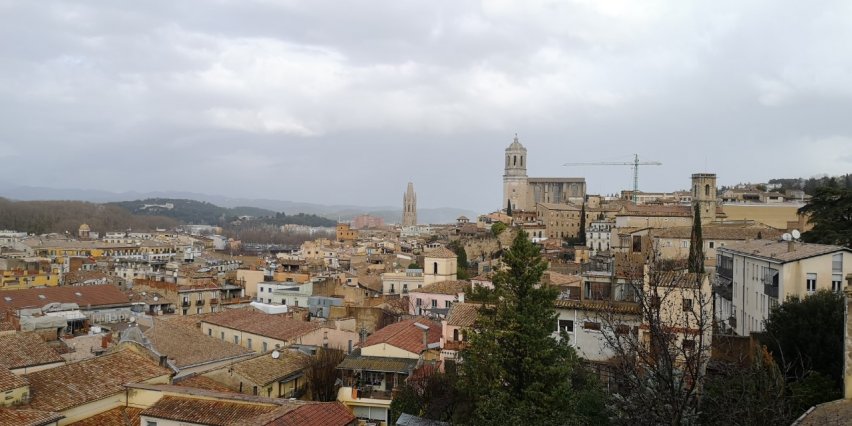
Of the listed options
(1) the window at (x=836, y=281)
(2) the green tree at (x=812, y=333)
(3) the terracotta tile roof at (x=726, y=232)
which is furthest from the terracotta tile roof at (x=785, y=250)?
(3) the terracotta tile roof at (x=726, y=232)

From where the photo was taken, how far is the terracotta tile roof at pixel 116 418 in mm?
16375

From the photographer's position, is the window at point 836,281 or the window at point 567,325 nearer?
the window at point 836,281

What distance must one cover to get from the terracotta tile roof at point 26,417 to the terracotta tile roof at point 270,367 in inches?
274

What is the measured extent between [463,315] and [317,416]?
26.9 ft

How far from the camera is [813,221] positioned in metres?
31.5

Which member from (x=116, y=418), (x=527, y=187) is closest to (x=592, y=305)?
(x=116, y=418)

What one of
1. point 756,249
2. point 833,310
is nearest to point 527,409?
point 833,310

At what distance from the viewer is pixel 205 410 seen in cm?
1562

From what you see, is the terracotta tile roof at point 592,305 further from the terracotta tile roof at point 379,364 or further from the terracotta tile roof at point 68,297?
the terracotta tile roof at point 68,297

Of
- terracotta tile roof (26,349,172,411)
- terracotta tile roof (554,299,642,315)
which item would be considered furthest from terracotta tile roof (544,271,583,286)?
terracotta tile roof (26,349,172,411)

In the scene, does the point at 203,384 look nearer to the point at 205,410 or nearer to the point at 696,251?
the point at 205,410

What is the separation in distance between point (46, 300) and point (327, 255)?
4611 cm

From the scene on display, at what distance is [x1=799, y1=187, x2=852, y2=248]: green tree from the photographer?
27.8m

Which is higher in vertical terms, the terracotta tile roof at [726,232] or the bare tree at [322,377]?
the terracotta tile roof at [726,232]
